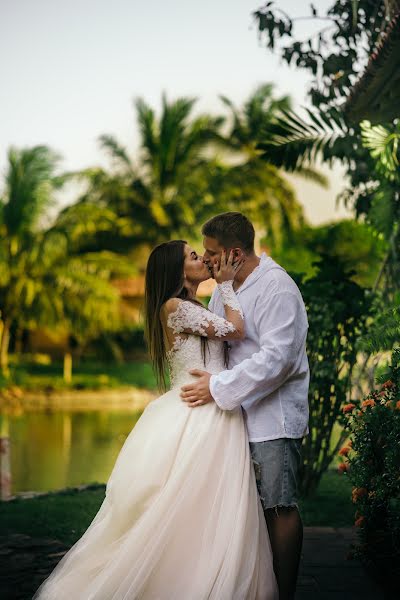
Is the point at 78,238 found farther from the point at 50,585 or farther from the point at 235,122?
the point at 50,585

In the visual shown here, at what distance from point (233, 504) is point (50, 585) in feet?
3.47

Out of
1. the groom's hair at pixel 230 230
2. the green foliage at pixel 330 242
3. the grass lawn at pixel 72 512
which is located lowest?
the grass lawn at pixel 72 512

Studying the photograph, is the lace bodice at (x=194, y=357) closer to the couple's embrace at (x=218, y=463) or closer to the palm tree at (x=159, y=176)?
the couple's embrace at (x=218, y=463)

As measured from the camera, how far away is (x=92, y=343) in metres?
31.5

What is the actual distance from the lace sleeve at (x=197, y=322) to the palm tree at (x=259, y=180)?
1092 inches

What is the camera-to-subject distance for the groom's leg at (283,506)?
3.82m

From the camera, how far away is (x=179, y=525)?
3.85 m

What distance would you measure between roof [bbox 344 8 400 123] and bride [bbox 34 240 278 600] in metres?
3.41

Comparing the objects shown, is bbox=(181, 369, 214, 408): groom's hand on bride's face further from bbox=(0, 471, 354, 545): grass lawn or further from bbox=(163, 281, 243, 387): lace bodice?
bbox=(0, 471, 354, 545): grass lawn

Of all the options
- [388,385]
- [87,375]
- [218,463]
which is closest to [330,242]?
[87,375]

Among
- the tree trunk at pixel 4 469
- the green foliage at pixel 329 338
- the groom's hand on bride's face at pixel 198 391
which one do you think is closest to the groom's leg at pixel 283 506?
the groom's hand on bride's face at pixel 198 391

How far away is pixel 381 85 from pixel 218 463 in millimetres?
4391

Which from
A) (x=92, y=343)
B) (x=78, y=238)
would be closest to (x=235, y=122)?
→ (x=78, y=238)

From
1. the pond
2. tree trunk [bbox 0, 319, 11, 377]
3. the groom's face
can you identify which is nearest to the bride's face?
the groom's face
